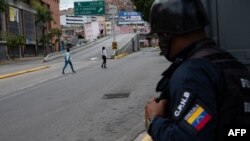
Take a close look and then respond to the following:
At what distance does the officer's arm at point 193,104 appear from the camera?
7.03 ft

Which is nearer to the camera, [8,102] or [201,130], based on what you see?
[201,130]

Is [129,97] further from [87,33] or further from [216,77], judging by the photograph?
[87,33]

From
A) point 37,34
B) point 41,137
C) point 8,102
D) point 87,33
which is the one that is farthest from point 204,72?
point 87,33

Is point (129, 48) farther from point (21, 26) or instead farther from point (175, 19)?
point (175, 19)

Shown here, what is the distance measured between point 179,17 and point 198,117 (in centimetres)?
52

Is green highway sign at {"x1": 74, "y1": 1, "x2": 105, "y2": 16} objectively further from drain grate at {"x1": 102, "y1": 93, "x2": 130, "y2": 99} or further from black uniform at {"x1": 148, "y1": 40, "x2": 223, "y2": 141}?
black uniform at {"x1": 148, "y1": 40, "x2": 223, "y2": 141}

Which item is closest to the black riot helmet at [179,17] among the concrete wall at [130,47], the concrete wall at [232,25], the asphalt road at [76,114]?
the concrete wall at [232,25]

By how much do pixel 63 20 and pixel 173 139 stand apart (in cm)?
15984

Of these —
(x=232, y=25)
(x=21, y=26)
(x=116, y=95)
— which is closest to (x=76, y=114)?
(x=116, y=95)

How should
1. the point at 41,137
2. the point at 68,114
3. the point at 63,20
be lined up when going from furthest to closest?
the point at 63,20
the point at 68,114
the point at 41,137

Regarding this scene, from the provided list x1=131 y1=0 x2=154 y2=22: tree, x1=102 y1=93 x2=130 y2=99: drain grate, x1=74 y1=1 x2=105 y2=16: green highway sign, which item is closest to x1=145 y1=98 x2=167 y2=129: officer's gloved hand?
x1=102 y1=93 x2=130 y2=99: drain grate

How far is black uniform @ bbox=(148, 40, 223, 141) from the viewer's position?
Answer: 214 cm

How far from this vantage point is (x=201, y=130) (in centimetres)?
214

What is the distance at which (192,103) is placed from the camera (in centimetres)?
216
